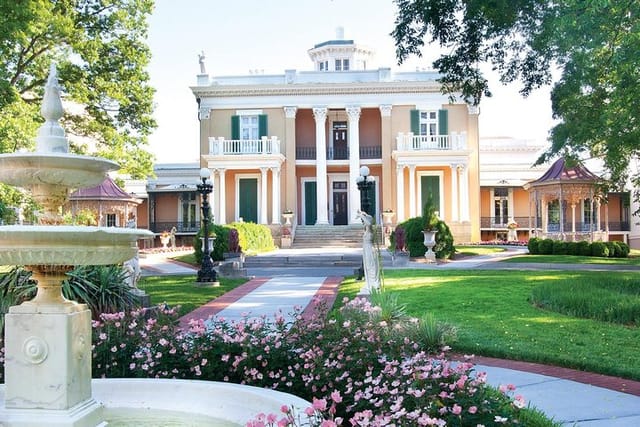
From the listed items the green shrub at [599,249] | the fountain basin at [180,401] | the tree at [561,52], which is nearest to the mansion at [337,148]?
the green shrub at [599,249]

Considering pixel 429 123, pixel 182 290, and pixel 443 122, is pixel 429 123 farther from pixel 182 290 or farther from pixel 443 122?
pixel 182 290

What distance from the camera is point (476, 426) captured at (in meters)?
3.51

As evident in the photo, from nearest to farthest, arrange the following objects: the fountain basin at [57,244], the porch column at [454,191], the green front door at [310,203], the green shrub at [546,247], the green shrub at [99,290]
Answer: the fountain basin at [57,244]
the green shrub at [99,290]
the green shrub at [546,247]
the porch column at [454,191]
the green front door at [310,203]

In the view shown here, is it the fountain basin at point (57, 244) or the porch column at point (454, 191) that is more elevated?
the porch column at point (454, 191)

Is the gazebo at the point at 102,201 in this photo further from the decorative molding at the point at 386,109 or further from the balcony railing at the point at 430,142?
the balcony railing at the point at 430,142

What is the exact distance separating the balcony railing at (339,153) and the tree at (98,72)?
48.6 feet

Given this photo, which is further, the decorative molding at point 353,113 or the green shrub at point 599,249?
the decorative molding at point 353,113

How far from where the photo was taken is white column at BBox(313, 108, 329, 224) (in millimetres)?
35656

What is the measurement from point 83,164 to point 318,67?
3893 cm

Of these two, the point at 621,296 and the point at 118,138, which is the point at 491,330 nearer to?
the point at 621,296

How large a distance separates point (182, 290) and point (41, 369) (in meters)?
11.6

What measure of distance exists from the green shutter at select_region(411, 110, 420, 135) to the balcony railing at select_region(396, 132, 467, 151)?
2.15 feet

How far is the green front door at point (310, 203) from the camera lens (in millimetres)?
37000

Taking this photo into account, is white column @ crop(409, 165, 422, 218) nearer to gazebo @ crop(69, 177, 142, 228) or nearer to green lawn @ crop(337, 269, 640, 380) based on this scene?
gazebo @ crop(69, 177, 142, 228)
